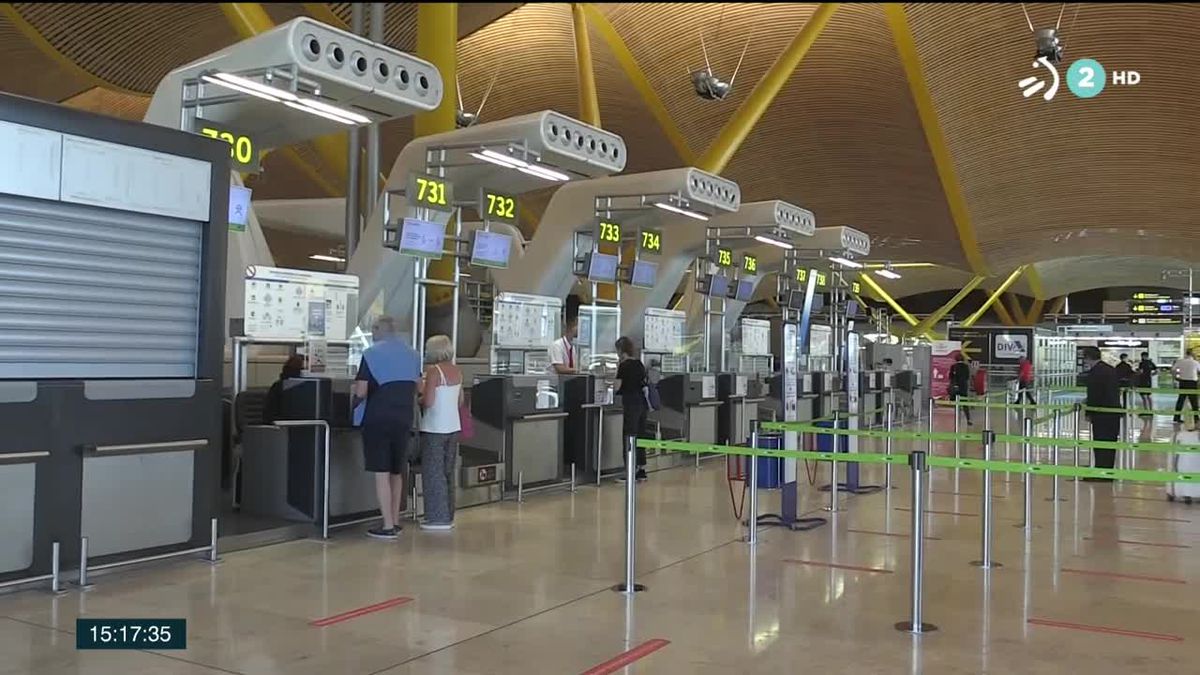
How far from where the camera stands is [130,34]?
20.7 m

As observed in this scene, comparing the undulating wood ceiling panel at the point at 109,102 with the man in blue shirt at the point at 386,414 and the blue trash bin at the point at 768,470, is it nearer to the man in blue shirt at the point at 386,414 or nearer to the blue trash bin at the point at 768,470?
the man in blue shirt at the point at 386,414

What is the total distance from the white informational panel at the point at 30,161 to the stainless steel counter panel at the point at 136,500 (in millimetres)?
1520

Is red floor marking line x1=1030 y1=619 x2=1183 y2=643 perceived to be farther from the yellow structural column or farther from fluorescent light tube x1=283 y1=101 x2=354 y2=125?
the yellow structural column

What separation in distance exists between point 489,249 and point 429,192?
3.35 ft

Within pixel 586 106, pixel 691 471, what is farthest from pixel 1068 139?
pixel 691 471

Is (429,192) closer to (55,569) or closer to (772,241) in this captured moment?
(55,569)

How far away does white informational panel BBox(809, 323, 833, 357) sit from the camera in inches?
844

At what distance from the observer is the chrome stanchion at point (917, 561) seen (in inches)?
204

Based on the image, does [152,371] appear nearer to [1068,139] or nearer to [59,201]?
[59,201]

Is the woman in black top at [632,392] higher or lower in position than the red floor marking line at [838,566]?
higher

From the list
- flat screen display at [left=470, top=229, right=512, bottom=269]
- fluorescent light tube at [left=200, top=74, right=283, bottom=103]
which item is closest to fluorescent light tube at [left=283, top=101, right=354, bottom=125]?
fluorescent light tube at [left=200, top=74, right=283, bottom=103]

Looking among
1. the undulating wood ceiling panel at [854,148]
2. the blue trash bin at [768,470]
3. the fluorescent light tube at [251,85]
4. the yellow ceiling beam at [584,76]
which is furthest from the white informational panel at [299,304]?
the undulating wood ceiling panel at [854,148]

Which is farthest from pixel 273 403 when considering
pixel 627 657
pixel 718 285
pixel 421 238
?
pixel 718 285

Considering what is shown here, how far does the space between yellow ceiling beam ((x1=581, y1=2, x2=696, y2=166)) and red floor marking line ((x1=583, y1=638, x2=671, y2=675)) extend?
2080 centimetres
